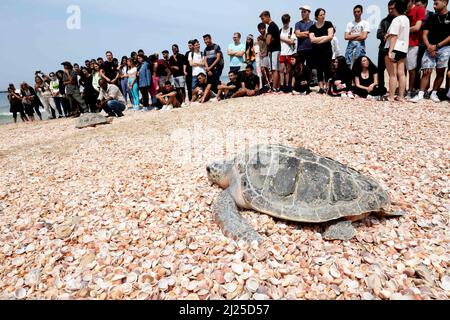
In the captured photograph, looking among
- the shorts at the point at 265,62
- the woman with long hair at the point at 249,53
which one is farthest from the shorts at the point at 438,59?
the woman with long hair at the point at 249,53

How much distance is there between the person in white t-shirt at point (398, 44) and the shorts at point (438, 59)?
820 mm

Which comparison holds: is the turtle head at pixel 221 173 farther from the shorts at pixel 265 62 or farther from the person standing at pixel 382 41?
the shorts at pixel 265 62

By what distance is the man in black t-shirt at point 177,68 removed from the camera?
1028cm

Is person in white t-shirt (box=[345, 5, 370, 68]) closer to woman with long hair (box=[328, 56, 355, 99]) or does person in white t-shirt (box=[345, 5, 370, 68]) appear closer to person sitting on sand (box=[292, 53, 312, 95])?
woman with long hair (box=[328, 56, 355, 99])

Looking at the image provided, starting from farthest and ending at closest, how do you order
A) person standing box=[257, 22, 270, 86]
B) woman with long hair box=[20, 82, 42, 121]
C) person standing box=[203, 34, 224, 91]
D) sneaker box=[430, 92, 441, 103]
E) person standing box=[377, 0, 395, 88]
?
woman with long hair box=[20, 82, 42, 121], person standing box=[203, 34, 224, 91], person standing box=[257, 22, 270, 86], person standing box=[377, 0, 395, 88], sneaker box=[430, 92, 441, 103]

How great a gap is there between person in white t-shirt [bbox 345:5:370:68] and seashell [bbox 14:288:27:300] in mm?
9191

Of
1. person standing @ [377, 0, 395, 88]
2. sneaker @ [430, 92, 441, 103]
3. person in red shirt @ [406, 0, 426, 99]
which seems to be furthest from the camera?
person standing @ [377, 0, 395, 88]

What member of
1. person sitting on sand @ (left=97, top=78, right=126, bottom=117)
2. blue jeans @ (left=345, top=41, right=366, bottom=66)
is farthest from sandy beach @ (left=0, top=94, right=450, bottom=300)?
person sitting on sand @ (left=97, top=78, right=126, bottom=117)

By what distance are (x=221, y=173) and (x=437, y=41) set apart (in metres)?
7.03

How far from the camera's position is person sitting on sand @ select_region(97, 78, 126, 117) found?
10.6 metres

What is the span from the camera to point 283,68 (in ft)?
28.9

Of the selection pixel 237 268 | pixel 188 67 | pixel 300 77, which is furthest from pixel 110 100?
pixel 237 268

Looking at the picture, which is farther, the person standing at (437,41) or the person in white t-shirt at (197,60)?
the person in white t-shirt at (197,60)
